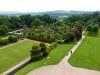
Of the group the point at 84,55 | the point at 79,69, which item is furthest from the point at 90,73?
the point at 84,55

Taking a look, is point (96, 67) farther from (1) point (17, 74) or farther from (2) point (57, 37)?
(2) point (57, 37)

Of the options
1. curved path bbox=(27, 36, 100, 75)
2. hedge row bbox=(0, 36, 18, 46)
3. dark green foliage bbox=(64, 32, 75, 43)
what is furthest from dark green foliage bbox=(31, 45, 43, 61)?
dark green foliage bbox=(64, 32, 75, 43)

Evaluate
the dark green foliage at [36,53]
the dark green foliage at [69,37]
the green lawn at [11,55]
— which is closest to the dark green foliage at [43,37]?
the dark green foliage at [69,37]

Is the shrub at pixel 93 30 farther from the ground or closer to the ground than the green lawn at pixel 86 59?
closer to the ground

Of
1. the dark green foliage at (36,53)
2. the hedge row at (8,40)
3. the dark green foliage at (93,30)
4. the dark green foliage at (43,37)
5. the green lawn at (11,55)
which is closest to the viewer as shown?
the green lawn at (11,55)

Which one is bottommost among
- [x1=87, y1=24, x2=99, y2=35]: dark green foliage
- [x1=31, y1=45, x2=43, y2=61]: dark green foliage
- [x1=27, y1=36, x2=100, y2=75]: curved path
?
[x1=87, y1=24, x2=99, y2=35]: dark green foliage

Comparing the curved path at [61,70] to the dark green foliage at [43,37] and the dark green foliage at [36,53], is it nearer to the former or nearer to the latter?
the dark green foliage at [36,53]

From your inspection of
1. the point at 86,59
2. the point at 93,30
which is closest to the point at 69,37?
Result: the point at 86,59

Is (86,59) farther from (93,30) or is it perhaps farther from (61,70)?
(93,30)

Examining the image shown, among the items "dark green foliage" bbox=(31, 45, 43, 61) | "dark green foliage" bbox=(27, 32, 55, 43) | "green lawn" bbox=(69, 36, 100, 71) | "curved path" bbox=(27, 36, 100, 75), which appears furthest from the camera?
"dark green foliage" bbox=(27, 32, 55, 43)

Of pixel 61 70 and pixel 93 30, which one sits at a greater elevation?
pixel 61 70

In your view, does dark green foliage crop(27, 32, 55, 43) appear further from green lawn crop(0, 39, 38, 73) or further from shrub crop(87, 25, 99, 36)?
shrub crop(87, 25, 99, 36)

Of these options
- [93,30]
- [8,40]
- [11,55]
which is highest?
[11,55]
